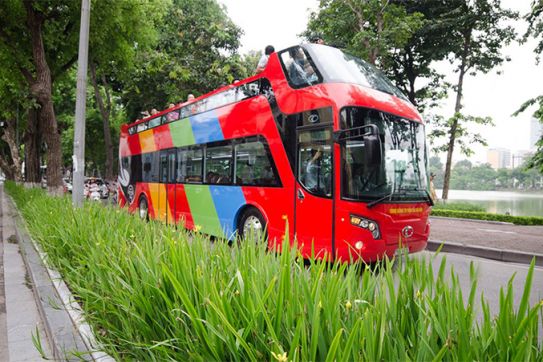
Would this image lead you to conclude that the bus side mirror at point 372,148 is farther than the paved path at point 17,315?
Yes

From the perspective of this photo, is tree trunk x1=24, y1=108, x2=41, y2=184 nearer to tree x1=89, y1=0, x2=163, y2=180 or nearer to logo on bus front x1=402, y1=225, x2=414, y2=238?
tree x1=89, y1=0, x2=163, y2=180

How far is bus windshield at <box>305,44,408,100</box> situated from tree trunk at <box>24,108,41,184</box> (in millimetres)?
13660

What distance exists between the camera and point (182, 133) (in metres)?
9.88

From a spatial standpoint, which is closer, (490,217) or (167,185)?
(167,185)

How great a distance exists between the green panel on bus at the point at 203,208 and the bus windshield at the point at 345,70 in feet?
12.5

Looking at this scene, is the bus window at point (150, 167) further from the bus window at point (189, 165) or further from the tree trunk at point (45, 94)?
the tree trunk at point (45, 94)

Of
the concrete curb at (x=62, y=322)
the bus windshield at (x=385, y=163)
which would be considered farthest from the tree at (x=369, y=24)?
the concrete curb at (x=62, y=322)

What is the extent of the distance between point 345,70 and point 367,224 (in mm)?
2486

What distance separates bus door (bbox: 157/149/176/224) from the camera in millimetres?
10133

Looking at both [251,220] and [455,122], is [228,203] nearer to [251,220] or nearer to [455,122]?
[251,220]

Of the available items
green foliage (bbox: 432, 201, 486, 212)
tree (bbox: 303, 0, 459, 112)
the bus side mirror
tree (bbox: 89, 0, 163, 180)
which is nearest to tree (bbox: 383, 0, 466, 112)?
tree (bbox: 303, 0, 459, 112)

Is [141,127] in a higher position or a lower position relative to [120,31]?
lower

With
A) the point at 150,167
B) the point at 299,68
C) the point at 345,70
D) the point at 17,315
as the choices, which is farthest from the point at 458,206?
the point at 17,315

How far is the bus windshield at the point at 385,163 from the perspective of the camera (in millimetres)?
5328
